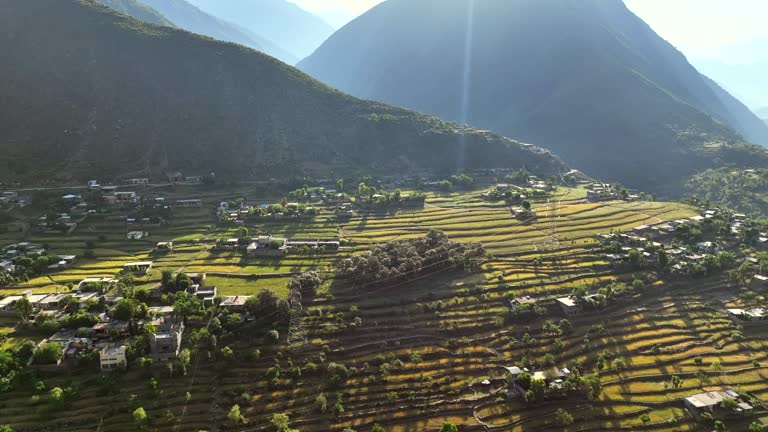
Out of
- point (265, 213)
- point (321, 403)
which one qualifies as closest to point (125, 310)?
point (321, 403)

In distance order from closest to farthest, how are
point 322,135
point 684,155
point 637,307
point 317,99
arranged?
point 637,307
point 322,135
point 317,99
point 684,155

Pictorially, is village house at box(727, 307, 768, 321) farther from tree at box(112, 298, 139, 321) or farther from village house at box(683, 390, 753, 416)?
tree at box(112, 298, 139, 321)

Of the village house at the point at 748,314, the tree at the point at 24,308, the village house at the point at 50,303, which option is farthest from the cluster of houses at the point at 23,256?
the village house at the point at 748,314

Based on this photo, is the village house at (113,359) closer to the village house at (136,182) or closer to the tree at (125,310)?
the tree at (125,310)

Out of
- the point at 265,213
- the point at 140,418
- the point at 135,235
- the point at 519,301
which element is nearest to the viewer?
the point at 140,418

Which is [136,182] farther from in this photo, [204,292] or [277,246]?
[204,292]

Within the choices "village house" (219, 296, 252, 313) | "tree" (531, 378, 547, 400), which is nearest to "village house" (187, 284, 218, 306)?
"village house" (219, 296, 252, 313)

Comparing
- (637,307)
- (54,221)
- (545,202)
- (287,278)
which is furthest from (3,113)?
(637,307)

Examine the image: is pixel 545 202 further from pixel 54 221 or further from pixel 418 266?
pixel 54 221
